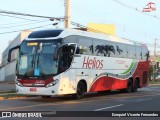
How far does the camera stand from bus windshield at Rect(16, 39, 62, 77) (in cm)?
2180

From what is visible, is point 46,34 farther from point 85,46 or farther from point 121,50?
point 121,50

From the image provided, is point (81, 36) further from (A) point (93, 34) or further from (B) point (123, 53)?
(B) point (123, 53)

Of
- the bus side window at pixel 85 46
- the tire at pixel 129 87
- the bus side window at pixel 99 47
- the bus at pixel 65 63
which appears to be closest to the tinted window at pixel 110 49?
the bus at pixel 65 63

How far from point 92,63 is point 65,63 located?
3300 millimetres

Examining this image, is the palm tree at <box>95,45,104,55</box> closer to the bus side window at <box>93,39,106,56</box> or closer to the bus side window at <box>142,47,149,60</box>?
the bus side window at <box>93,39,106,56</box>

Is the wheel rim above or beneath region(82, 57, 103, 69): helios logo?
beneath

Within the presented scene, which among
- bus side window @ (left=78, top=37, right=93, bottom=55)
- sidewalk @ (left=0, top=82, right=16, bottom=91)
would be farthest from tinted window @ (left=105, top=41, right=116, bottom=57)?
sidewalk @ (left=0, top=82, right=16, bottom=91)

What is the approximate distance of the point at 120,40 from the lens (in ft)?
98.3

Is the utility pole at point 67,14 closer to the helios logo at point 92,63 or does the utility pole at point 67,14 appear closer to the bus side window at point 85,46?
the helios logo at point 92,63

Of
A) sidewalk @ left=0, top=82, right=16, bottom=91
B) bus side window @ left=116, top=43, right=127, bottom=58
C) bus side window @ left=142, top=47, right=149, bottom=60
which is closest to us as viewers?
bus side window @ left=116, top=43, right=127, bottom=58

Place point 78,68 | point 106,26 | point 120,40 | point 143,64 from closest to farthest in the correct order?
point 78,68 → point 120,40 → point 143,64 → point 106,26

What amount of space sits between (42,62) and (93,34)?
205 inches

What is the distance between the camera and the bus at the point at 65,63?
71.4 feet

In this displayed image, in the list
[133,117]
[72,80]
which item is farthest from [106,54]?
[133,117]
